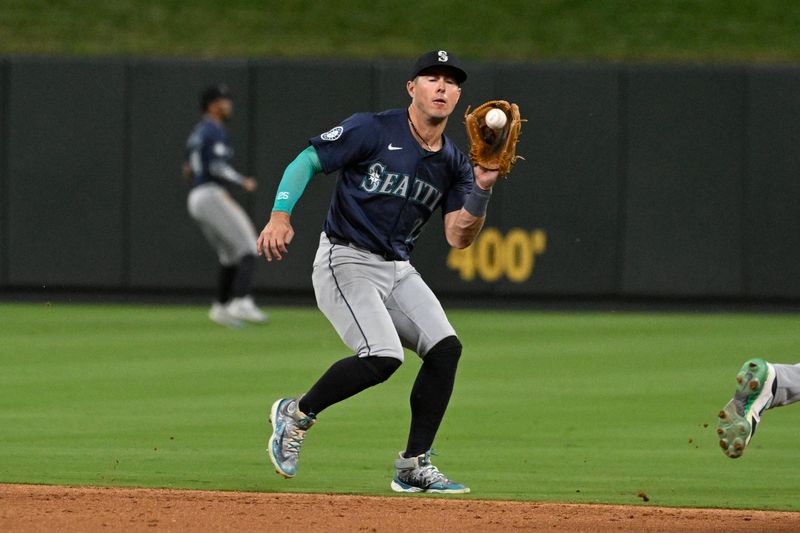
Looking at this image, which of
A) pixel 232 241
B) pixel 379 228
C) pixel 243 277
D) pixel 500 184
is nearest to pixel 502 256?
pixel 500 184

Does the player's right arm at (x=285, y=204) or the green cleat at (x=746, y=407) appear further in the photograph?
the player's right arm at (x=285, y=204)

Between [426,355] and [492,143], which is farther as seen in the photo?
[426,355]

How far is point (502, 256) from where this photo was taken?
16359 mm

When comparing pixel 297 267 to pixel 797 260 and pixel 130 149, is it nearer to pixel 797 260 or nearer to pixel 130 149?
pixel 130 149

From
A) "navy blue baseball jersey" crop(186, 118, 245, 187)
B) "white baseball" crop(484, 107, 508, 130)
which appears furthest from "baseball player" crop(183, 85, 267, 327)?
"white baseball" crop(484, 107, 508, 130)

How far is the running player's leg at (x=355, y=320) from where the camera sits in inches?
261

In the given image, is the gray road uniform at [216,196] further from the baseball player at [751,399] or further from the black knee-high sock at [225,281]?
the baseball player at [751,399]

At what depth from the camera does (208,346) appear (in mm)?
12812

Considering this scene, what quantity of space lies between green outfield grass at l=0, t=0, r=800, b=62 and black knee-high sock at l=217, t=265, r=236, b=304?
3937 millimetres

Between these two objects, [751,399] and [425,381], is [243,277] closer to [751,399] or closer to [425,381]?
[425,381]

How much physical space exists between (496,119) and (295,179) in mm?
924

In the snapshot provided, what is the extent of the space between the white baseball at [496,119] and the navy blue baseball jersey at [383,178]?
48cm

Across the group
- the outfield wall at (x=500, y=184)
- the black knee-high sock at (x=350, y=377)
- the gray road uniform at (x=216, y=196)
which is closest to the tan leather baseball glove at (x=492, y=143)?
the black knee-high sock at (x=350, y=377)

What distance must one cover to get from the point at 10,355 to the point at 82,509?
6195 millimetres
